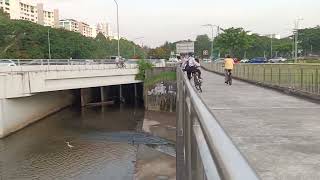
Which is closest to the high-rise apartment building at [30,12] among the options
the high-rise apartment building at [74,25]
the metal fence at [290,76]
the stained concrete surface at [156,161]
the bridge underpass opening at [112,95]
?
the high-rise apartment building at [74,25]

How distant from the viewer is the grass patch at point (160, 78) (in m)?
50.8

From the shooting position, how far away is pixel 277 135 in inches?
339

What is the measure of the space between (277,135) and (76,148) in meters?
22.2

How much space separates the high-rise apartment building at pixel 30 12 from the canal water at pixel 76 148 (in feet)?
282

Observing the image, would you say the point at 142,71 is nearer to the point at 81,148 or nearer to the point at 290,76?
the point at 81,148

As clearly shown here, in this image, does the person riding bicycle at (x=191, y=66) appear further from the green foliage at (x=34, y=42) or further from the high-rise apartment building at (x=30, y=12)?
the high-rise apartment building at (x=30, y=12)

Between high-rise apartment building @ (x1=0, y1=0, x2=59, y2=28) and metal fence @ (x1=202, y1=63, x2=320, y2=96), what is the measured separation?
335 ft

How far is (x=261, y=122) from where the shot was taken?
10.5 meters

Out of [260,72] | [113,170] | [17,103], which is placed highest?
[260,72]

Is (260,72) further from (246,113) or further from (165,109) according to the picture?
(165,109)

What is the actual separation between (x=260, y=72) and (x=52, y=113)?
85.5ft

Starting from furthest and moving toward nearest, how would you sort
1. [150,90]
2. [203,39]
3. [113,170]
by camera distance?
1. [203,39]
2. [150,90]
3. [113,170]

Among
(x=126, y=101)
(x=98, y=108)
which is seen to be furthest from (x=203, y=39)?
(x=98, y=108)

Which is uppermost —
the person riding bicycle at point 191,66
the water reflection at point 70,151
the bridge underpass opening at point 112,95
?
the person riding bicycle at point 191,66
